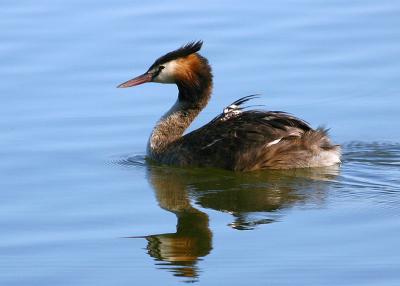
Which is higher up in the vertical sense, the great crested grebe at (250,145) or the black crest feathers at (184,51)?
the black crest feathers at (184,51)

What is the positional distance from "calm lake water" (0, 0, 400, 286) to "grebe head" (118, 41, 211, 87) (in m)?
0.53

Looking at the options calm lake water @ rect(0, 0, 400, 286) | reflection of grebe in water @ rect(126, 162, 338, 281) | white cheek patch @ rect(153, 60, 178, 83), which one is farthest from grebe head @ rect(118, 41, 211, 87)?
reflection of grebe in water @ rect(126, 162, 338, 281)

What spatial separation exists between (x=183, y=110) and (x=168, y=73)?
369 mm

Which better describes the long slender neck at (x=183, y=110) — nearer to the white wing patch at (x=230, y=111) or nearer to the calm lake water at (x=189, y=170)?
the calm lake water at (x=189, y=170)

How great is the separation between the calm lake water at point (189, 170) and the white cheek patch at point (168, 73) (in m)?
0.45

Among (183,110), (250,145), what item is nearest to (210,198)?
(250,145)

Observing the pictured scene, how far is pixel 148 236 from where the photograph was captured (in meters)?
8.54

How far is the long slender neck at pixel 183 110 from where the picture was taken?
1130cm

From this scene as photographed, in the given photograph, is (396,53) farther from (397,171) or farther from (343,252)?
(343,252)

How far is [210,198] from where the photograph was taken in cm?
962

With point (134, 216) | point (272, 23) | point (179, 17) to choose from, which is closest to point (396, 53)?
point (272, 23)

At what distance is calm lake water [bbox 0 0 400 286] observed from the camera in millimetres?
7934

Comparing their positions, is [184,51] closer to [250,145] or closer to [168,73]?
[168,73]

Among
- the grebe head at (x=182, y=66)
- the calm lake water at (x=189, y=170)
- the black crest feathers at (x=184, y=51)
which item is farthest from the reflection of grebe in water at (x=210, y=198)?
the black crest feathers at (x=184, y=51)
